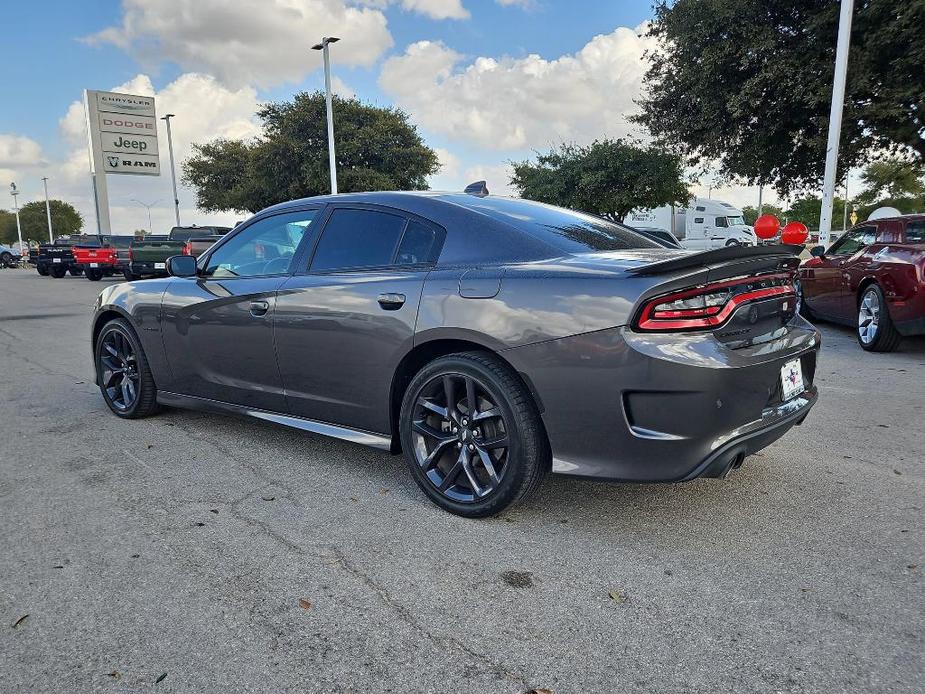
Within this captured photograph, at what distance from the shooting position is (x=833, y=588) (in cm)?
249

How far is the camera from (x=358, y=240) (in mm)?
→ 3688

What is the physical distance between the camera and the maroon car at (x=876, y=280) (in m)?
6.76

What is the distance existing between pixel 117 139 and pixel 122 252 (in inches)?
777

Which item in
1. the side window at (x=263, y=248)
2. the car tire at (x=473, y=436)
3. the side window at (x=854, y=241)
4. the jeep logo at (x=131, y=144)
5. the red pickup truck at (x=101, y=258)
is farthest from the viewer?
the jeep logo at (x=131, y=144)

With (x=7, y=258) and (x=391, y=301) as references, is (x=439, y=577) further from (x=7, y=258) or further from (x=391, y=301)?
(x=7, y=258)

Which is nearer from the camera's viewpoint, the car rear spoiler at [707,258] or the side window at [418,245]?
the car rear spoiler at [707,258]

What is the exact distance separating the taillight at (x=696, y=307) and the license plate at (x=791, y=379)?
1.27 feet

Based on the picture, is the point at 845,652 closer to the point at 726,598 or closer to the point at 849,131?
the point at 726,598

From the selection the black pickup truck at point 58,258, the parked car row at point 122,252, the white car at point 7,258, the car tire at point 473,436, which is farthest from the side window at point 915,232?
the white car at point 7,258

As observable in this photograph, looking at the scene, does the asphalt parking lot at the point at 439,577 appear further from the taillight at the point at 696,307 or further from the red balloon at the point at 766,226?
the red balloon at the point at 766,226

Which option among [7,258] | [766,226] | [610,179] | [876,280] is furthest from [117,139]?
[876,280]

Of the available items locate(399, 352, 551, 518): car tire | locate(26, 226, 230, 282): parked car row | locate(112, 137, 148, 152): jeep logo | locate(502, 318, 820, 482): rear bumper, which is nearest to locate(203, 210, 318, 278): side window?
locate(399, 352, 551, 518): car tire

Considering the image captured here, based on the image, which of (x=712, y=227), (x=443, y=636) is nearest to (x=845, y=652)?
(x=443, y=636)

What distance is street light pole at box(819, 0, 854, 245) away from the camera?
12125 mm
